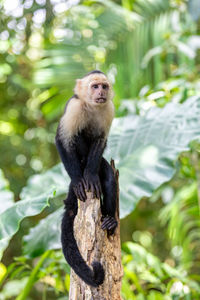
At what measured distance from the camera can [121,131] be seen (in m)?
3.25

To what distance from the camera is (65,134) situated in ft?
8.65

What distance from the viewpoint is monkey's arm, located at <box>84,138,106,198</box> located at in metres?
2.37

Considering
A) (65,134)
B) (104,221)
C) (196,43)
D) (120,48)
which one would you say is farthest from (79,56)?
(104,221)

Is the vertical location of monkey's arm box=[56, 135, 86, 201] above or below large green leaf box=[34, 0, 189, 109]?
below

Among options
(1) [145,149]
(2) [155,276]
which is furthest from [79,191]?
(2) [155,276]

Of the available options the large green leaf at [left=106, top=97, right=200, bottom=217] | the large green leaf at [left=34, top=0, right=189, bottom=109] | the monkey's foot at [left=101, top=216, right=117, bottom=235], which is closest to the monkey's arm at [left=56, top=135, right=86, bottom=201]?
the monkey's foot at [left=101, top=216, right=117, bottom=235]

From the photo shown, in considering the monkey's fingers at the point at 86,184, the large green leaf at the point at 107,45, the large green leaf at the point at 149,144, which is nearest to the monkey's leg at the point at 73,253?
the monkey's fingers at the point at 86,184

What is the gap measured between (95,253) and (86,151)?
2.80 ft

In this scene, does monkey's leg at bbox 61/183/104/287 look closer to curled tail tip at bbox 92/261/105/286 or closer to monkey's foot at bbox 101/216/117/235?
curled tail tip at bbox 92/261/105/286

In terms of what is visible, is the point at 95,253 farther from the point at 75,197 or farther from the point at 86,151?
the point at 86,151

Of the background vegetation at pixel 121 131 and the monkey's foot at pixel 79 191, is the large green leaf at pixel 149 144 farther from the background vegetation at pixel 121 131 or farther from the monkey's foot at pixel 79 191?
the monkey's foot at pixel 79 191

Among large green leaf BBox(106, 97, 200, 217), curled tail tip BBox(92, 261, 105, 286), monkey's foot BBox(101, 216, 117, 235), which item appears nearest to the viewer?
curled tail tip BBox(92, 261, 105, 286)

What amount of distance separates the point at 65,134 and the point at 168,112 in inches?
Answer: 35.5

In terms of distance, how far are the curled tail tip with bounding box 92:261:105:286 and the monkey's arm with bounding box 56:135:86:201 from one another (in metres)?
0.51
